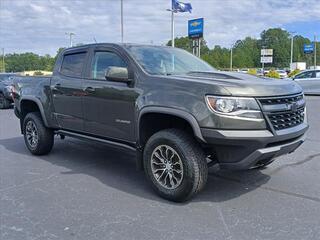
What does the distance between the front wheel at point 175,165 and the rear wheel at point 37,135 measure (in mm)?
2683

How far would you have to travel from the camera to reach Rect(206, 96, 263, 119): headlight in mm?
4117

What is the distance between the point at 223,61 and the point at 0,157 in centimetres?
9776

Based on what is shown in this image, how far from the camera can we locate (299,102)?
4.78 m

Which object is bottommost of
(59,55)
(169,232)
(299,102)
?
(169,232)

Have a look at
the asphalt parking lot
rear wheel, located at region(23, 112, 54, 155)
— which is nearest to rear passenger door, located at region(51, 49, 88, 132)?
rear wheel, located at region(23, 112, 54, 155)

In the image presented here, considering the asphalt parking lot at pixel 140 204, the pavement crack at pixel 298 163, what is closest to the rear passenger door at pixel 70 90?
the asphalt parking lot at pixel 140 204

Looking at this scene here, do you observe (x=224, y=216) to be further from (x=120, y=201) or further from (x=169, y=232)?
(x=120, y=201)

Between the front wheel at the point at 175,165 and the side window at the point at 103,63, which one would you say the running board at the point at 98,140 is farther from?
the side window at the point at 103,63

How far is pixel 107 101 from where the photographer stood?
17.6 ft

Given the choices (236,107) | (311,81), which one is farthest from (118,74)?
(311,81)

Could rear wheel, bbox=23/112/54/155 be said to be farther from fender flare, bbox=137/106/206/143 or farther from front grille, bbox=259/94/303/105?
front grille, bbox=259/94/303/105

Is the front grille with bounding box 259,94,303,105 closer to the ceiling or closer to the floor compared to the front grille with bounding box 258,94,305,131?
closer to the ceiling

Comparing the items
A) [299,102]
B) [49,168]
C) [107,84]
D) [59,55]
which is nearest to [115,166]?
[49,168]

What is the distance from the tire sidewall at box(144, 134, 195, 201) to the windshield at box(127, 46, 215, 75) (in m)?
0.93
